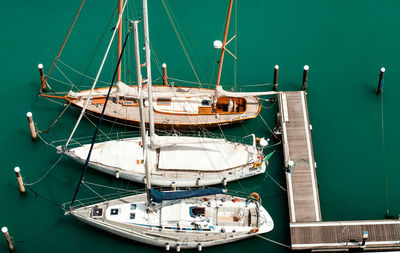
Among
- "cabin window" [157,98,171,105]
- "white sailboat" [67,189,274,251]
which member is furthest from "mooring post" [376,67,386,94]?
"cabin window" [157,98,171,105]

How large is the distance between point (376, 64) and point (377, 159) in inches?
479

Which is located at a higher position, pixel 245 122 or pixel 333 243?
pixel 245 122

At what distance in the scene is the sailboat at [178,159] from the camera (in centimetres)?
5712

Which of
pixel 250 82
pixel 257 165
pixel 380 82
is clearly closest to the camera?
pixel 257 165

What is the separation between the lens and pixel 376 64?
69.5m

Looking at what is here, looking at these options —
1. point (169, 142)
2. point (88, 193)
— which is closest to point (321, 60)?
point (169, 142)

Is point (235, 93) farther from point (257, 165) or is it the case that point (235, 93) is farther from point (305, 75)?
point (305, 75)

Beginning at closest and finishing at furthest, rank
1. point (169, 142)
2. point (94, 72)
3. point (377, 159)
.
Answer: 1. point (169, 142)
2. point (377, 159)
3. point (94, 72)

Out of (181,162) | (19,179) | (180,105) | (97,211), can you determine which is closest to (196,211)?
(181,162)

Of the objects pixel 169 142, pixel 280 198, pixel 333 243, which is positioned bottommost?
pixel 333 243

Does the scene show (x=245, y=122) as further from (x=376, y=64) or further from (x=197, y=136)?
(x=376, y=64)

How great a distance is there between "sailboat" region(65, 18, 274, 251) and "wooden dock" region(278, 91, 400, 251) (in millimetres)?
2628

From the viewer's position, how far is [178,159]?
189 ft

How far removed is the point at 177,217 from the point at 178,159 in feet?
17.9
